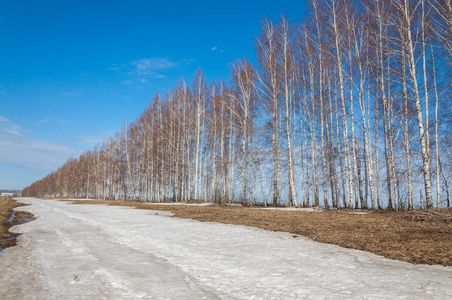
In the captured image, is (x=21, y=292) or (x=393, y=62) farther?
(x=393, y=62)

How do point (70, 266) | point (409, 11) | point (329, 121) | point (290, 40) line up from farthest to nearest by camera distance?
point (329, 121)
point (290, 40)
point (409, 11)
point (70, 266)

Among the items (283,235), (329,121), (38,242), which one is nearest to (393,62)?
(329,121)

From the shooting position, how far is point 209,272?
383cm

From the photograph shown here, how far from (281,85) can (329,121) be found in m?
4.74

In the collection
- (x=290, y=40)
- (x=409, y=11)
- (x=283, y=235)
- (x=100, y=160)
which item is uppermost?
(x=290, y=40)

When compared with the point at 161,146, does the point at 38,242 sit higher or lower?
lower

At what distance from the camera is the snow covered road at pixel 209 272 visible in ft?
9.75

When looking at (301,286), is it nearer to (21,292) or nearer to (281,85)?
(21,292)

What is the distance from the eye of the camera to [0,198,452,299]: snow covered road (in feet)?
9.75

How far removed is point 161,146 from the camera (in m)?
32.5

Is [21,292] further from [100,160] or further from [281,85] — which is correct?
[100,160]

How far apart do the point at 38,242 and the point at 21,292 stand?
150 inches

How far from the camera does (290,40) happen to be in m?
17.7

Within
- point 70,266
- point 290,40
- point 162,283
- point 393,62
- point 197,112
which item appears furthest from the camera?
point 197,112
